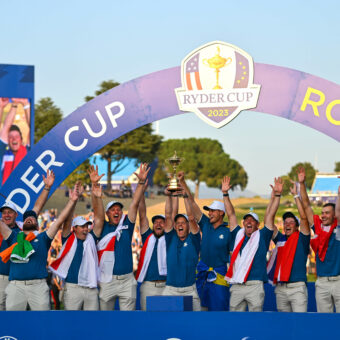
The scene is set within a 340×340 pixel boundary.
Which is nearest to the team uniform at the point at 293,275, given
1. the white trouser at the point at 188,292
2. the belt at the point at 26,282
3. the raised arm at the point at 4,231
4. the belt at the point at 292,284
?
the belt at the point at 292,284

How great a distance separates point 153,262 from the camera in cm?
1051

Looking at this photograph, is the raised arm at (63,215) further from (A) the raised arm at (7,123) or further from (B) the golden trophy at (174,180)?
(A) the raised arm at (7,123)

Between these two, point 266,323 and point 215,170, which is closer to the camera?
point 266,323

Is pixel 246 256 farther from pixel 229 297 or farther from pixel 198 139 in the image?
pixel 198 139

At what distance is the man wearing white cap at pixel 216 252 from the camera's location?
1032cm

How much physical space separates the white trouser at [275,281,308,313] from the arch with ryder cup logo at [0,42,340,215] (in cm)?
259

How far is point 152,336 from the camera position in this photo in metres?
8.58

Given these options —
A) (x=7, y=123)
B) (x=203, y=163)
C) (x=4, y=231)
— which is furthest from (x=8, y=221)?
(x=203, y=163)

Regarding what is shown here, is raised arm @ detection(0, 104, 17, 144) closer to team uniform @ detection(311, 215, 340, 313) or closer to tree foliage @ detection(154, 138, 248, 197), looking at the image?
team uniform @ detection(311, 215, 340, 313)

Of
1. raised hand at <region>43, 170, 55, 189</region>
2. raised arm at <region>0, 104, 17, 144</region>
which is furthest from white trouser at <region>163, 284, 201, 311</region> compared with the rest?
raised arm at <region>0, 104, 17, 144</region>

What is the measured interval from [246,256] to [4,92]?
1744 cm

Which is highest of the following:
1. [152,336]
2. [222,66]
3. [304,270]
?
[222,66]

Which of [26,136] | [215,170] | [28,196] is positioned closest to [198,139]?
[215,170]

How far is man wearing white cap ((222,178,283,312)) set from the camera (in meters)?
9.80
